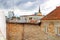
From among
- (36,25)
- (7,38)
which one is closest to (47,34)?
(36,25)

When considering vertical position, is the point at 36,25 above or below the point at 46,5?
below

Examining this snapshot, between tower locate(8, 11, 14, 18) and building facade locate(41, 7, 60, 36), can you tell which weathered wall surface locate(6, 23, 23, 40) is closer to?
tower locate(8, 11, 14, 18)

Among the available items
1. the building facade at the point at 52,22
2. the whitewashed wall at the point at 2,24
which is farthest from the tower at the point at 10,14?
the building facade at the point at 52,22

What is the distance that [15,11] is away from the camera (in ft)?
12.2

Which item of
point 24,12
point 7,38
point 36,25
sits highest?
point 24,12

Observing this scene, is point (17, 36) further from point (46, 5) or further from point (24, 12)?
point (46, 5)

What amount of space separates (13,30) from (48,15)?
0.73 metres

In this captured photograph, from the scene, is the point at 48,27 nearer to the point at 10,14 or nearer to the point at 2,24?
the point at 10,14

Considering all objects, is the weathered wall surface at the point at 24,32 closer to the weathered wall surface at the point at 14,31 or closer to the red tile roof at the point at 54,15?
the weathered wall surface at the point at 14,31

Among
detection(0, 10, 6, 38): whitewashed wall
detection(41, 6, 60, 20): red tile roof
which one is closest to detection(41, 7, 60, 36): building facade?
detection(41, 6, 60, 20): red tile roof

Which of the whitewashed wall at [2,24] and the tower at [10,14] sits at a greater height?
the tower at [10,14]

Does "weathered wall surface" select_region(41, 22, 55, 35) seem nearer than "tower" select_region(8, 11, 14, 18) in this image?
Yes

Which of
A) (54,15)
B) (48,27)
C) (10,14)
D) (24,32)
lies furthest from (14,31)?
(54,15)

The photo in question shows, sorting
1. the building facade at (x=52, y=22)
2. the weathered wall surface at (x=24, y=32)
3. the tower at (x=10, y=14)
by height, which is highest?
the tower at (x=10, y=14)
